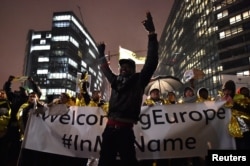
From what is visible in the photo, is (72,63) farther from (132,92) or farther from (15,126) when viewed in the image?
(132,92)

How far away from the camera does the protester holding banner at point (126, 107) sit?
3.75 metres

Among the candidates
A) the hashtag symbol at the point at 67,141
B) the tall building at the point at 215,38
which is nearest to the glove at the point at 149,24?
the hashtag symbol at the point at 67,141

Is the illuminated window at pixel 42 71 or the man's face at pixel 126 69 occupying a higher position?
the illuminated window at pixel 42 71

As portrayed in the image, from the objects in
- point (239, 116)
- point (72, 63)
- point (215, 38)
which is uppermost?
point (72, 63)

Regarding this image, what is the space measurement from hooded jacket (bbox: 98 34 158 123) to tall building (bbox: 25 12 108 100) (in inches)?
4333

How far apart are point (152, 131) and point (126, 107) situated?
7.64ft

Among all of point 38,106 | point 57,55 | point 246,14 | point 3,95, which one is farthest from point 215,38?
point 38,106

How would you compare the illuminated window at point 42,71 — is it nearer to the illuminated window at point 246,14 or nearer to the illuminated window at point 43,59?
the illuminated window at point 43,59

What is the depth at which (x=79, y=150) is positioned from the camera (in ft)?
19.7

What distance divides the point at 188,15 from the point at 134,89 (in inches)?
3628

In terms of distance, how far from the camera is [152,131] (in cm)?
605

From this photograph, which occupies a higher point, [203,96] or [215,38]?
[215,38]
